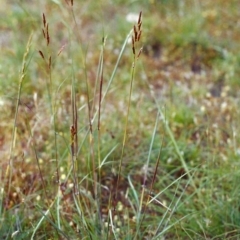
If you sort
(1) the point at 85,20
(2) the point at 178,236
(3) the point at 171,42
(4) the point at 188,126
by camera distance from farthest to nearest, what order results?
1. (1) the point at 85,20
2. (3) the point at 171,42
3. (4) the point at 188,126
4. (2) the point at 178,236

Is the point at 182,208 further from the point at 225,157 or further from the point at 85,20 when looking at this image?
the point at 85,20

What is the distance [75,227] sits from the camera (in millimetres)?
2373

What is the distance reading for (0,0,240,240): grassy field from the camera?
2.30 metres

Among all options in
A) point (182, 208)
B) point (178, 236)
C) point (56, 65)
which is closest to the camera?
point (178, 236)

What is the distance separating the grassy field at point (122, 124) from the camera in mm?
2301

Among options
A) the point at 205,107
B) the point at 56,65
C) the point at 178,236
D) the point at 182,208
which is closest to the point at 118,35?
the point at 56,65

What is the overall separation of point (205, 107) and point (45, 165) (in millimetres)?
1134

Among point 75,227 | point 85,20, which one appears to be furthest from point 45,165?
point 85,20

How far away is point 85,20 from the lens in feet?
14.8

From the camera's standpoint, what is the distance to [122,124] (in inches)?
125

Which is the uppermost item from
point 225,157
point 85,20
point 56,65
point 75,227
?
point 85,20

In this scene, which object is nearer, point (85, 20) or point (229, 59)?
point (229, 59)

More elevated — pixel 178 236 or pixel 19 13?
pixel 19 13

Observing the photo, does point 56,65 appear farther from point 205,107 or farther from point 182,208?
point 182,208
